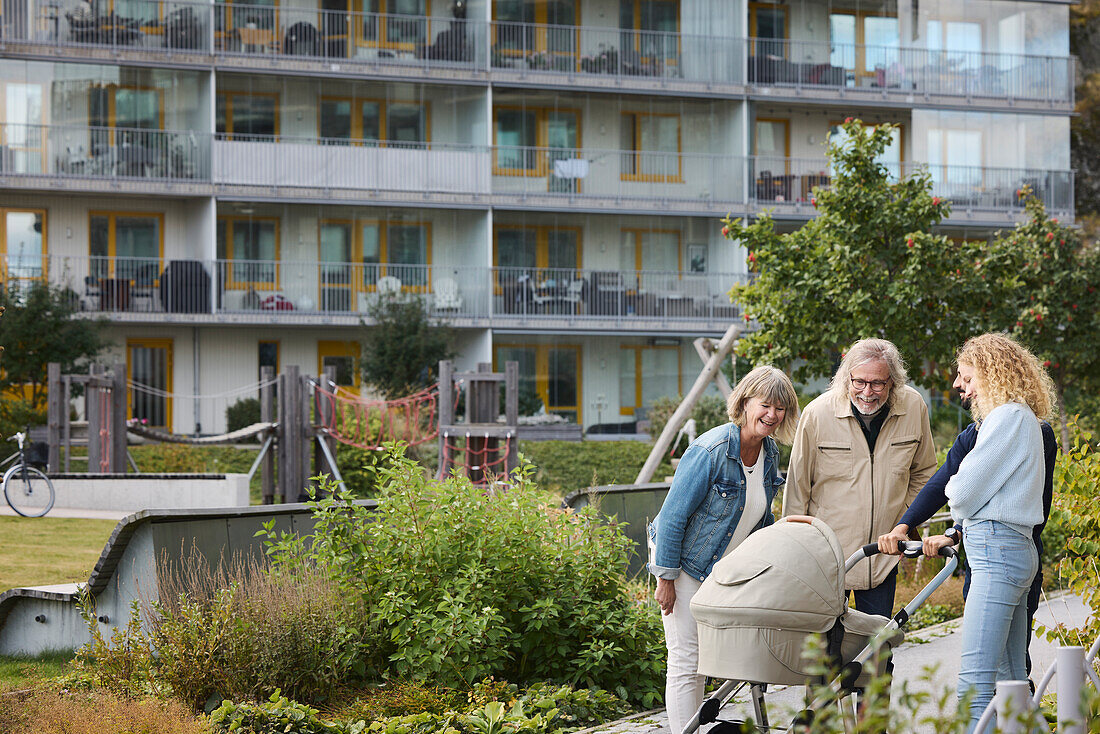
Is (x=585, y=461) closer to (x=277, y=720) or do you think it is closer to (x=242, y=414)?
(x=242, y=414)

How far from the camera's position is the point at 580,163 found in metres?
32.5

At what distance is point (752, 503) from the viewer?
210 inches

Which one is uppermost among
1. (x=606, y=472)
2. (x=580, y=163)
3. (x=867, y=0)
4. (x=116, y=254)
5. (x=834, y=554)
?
(x=867, y=0)

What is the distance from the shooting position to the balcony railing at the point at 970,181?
111 ft

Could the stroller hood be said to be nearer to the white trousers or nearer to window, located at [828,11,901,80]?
the white trousers

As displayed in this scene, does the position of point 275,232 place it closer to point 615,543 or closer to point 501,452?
point 501,452

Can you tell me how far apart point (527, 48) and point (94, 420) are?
17.8m

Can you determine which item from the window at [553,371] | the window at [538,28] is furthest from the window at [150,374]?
the window at [538,28]

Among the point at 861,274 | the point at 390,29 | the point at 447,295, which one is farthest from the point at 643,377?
the point at 861,274

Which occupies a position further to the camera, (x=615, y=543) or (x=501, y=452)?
(x=501, y=452)

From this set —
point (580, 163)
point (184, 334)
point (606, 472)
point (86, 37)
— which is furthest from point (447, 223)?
point (606, 472)

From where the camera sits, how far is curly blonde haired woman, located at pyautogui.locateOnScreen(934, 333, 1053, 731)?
499cm

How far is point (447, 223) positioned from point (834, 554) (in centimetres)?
2866

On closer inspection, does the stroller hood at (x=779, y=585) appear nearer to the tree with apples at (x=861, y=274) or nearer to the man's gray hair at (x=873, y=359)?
the man's gray hair at (x=873, y=359)
